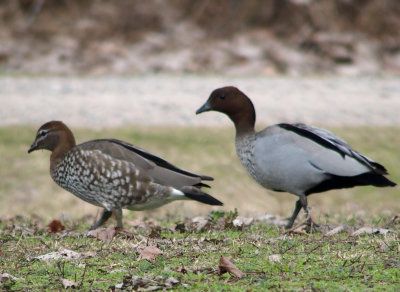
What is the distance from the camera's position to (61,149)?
24.6ft

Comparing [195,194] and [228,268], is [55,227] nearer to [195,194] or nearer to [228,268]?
[195,194]

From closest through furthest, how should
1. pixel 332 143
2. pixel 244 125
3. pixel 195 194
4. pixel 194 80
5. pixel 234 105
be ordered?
pixel 332 143 → pixel 195 194 → pixel 244 125 → pixel 234 105 → pixel 194 80

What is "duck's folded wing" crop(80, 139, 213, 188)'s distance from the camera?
6977mm

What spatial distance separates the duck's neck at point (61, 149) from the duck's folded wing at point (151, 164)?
0.95ft

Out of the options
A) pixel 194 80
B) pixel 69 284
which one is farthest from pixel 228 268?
pixel 194 80

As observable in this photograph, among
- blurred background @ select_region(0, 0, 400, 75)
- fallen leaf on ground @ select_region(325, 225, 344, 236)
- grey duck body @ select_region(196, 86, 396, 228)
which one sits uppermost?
blurred background @ select_region(0, 0, 400, 75)

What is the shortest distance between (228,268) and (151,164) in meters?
2.55

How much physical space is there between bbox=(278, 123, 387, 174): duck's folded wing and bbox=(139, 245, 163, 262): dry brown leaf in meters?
2.04

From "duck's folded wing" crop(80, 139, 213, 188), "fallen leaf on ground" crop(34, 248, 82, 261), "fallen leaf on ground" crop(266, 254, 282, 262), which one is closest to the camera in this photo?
"fallen leaf on ground" crop(266, 254, 282, 262)

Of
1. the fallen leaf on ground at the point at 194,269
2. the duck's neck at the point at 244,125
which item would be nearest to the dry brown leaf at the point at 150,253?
the fallen leaf on ground at the point at 194,269

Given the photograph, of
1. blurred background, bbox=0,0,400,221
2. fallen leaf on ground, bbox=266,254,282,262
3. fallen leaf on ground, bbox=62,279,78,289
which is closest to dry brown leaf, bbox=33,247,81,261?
fallen leaf on ground, bbox=62,279,78,289

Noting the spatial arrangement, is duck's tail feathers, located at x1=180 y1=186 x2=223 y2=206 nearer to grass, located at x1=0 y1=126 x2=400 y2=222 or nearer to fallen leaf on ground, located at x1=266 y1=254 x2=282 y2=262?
fallen leaf on ground, located at x1=266 y1=254 x2=282 y2=262

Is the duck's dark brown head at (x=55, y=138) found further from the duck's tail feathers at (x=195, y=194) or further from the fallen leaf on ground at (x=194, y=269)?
the fallen leaf on ground at (x=194, y=269)

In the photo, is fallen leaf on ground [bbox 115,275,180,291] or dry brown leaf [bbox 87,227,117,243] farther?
dry brown leaf [bbox 87,227,117,243]
